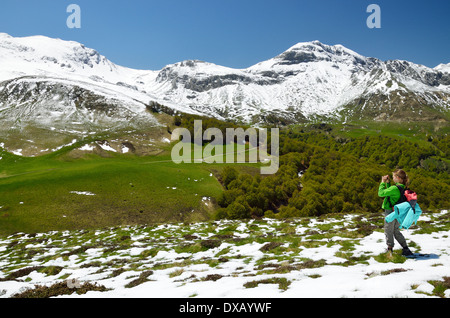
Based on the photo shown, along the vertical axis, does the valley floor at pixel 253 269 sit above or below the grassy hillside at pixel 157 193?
above

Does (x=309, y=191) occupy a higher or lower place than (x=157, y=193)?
lower

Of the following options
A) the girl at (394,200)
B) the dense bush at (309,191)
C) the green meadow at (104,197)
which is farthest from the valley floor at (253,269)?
the dense bush at (309,191)

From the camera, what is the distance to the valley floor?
32.5 ft

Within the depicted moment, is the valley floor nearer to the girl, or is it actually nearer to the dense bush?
the girl

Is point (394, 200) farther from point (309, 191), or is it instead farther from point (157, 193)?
point (309, 191)

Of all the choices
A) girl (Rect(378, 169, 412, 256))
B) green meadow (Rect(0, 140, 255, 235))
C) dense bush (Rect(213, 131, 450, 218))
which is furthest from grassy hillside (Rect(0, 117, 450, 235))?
girl (Rect(378, 169, 412, 256))

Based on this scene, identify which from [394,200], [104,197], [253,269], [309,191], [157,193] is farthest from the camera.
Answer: [309,191]

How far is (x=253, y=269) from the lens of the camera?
48.3 ft

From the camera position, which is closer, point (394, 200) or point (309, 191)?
point (394, 200)

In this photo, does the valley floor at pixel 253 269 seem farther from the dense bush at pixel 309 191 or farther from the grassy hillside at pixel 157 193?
the dense bush at pixel 309 191

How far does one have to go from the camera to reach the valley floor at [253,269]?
9899 millimetres

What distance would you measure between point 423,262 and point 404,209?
266 centimetres

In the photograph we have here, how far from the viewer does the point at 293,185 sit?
99875 millimetres

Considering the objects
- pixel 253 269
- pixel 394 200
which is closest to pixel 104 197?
pixel 253 269
